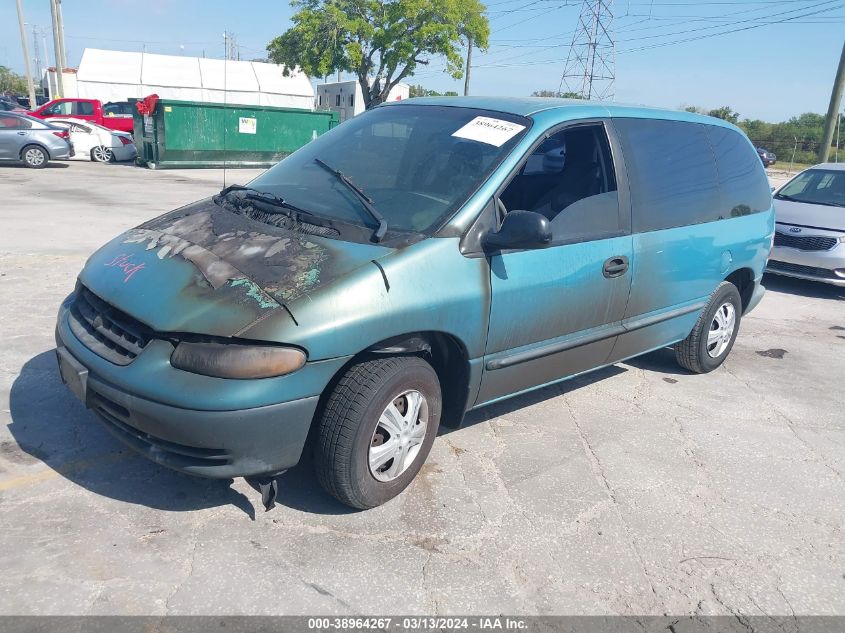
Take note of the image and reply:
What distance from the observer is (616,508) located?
137 inches

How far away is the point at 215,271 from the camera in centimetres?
299

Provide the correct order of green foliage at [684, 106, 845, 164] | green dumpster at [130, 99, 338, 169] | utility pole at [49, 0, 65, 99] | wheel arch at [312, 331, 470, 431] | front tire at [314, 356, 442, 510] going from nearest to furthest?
front tire at [314, 356, 442, 510], wheel arch at [312, 331, 470, 431], green dumpster at [130, 99, 338, 169], utility pole at [49, 0, 65, 99], green foliage at [684, 106, 845, 164]

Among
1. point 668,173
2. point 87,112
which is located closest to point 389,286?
point 668,173

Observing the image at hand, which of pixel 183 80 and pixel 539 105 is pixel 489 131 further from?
pixel 183 80

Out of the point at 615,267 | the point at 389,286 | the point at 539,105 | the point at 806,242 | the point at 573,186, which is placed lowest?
the point at 806,242

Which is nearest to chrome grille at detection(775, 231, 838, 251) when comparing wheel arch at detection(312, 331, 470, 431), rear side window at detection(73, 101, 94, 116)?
wheel arch at detection(312, 331, 470, 431)

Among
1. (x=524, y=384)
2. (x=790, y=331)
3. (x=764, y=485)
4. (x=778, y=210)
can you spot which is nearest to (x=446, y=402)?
(x=524, y=384)

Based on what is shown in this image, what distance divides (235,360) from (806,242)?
807cm

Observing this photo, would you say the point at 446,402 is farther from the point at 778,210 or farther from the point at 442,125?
the point at 778,210

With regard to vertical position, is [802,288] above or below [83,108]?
below

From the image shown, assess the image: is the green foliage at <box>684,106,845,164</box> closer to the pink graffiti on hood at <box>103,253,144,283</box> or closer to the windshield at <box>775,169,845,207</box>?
the windshield at <box>775,169,845,207</box>

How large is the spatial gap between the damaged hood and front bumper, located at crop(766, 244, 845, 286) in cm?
710

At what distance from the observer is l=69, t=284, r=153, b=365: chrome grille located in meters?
2.86

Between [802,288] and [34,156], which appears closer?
[802,288]
